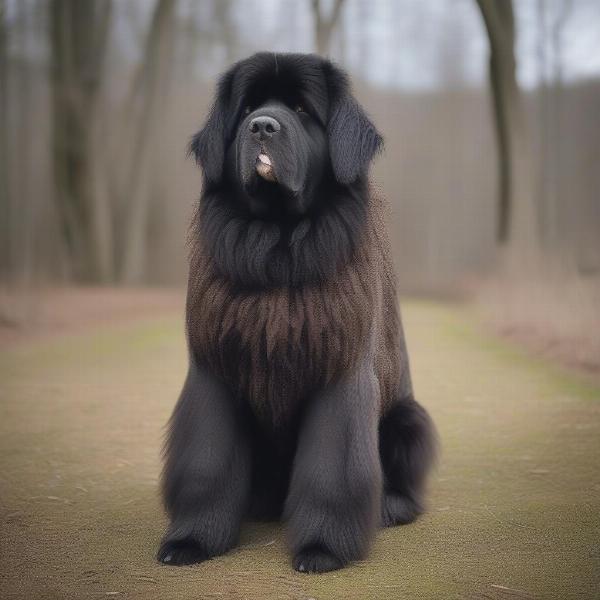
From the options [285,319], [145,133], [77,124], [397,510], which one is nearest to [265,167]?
[285,319]

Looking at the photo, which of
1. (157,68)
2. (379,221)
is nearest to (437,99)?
(157,68)

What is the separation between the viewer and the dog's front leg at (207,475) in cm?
302

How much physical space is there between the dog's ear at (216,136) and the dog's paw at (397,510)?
1.57 m

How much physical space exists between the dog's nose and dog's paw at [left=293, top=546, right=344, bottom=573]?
1.52 meters

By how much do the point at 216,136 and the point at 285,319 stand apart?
0.79 metres

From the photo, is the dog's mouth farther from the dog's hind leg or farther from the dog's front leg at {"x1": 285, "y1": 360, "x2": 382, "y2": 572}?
the dog's hind leg

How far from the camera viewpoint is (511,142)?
13305mm

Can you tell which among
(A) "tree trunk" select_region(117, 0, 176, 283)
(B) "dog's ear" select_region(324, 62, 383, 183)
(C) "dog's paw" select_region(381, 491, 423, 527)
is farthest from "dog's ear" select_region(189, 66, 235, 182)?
(A) "tree trunk" select_region(117, 0, 176, 283)

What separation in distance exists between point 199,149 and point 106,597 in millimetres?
1702

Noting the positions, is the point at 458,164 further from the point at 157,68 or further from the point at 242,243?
the point at 242,243

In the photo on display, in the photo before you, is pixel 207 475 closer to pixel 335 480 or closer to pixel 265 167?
pixel 335 480

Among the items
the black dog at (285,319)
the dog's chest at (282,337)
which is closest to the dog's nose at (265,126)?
the black dog at (285,319)

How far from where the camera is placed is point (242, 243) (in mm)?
3004

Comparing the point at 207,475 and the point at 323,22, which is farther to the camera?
the point at 323,22
